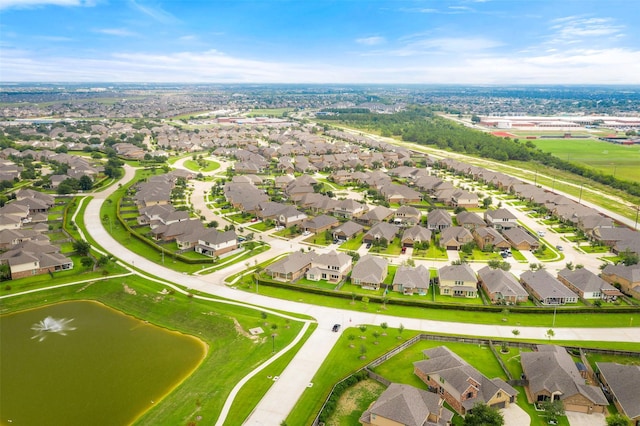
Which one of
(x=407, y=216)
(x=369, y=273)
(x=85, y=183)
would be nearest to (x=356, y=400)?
(x=369, y=273)

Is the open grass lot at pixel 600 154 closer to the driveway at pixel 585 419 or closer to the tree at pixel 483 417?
the driveway at pixel 585 419

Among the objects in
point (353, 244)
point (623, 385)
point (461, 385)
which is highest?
point (461, 385)

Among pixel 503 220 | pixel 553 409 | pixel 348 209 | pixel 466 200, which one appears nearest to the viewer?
pixel 553 409

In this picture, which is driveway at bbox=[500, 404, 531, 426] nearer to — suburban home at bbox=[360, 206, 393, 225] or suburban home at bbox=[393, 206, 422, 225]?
suburban home at bbox=[393, 206, 422, 225]

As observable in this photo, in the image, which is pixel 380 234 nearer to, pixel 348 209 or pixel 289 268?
pixel 348 209

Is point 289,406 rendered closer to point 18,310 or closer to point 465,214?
point 18,310

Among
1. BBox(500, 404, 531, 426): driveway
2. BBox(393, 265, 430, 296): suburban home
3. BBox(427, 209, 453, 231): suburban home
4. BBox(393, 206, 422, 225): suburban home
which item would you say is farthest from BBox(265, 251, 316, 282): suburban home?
BBox(500, 404, 531, 426): driveway
